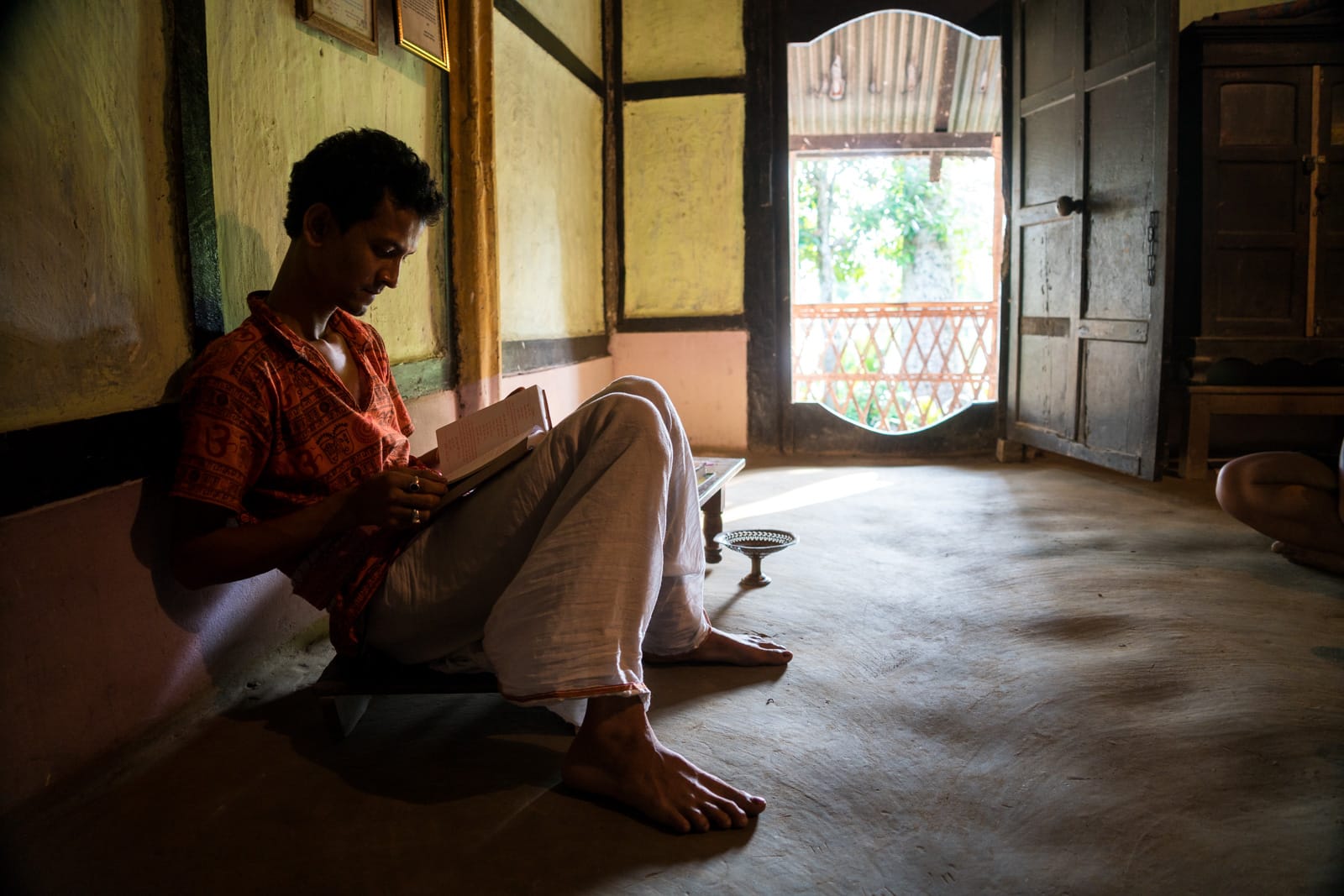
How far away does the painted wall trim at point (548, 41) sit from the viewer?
131 inches

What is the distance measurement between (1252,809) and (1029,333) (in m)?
3.45

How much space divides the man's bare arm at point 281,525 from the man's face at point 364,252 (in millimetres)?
355

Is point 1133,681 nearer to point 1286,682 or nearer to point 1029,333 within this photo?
point 1286,682

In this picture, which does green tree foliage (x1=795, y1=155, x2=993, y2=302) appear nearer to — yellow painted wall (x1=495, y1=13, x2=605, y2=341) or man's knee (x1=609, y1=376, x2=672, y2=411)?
yellow painted wall (x1=495, y1=13, x2=605, y2=341)

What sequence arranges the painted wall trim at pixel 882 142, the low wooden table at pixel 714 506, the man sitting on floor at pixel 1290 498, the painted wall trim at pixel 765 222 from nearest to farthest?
the man sitting on floor at pixel 1290 498 < the low wooden table at pixel 714 506 < the painted wall trim at pixel 765 222 < the painted wall trim at pixel 882 142

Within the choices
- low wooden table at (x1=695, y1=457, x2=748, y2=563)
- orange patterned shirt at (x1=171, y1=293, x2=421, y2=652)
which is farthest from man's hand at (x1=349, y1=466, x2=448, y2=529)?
low wooden table at (x1=695, y1=457, x2=748, y2=563)

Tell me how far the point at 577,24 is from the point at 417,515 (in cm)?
362

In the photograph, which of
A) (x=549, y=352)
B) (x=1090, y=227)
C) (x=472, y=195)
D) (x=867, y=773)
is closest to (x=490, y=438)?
(x=867, y=773)

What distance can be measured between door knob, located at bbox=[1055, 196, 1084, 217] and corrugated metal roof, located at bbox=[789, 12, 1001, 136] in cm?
392

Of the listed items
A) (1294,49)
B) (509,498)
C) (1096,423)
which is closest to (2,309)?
(509,498)

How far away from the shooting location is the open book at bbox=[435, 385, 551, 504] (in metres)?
1.35

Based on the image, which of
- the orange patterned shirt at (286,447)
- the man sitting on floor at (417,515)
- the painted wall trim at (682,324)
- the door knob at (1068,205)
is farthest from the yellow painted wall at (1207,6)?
the orange patterned shirt at (286,447)

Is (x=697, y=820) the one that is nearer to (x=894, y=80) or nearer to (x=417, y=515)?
(x=417, y=515)

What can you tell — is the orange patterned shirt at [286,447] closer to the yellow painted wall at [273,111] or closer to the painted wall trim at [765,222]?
the yellow painted wall at [273,111]
